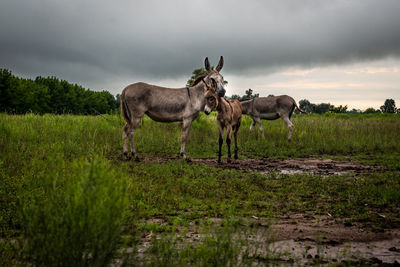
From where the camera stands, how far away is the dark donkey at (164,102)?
948cm

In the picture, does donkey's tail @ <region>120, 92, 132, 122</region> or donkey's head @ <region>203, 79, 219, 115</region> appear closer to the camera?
donkey's head @ <region>203, 79, 219, 115</region>

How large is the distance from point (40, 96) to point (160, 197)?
54.9 metres

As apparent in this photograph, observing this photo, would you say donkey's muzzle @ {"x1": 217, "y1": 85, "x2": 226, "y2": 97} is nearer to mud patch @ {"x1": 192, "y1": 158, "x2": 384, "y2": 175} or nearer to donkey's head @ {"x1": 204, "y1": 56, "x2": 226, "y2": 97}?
donkey's head @ {"x1": 204, "y1": 56, "x2": 226, "y2": 97}

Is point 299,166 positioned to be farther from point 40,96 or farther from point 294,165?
point 40,96

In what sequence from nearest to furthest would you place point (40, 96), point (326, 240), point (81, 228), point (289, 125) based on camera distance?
point (81, 228), point (326, 240), point (289, 125), point (40, 96)

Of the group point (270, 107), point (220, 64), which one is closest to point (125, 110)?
point (220, 64)

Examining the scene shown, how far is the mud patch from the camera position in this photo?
858 cm

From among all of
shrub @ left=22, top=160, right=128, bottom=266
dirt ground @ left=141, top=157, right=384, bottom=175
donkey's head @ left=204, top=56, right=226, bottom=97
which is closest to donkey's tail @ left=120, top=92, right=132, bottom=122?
dirt ground @ left=141, top=157, right=384, bottom=175

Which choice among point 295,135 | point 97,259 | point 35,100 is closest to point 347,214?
point 97,259

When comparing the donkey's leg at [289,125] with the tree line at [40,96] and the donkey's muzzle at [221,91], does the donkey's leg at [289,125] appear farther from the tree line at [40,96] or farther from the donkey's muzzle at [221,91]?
the tree line at [40,96]

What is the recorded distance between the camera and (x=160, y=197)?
5328 mm

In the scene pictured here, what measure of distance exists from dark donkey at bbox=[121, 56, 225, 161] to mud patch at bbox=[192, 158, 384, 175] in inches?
73.5

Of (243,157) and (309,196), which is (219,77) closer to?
(243,157)

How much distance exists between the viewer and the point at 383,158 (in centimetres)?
1057
